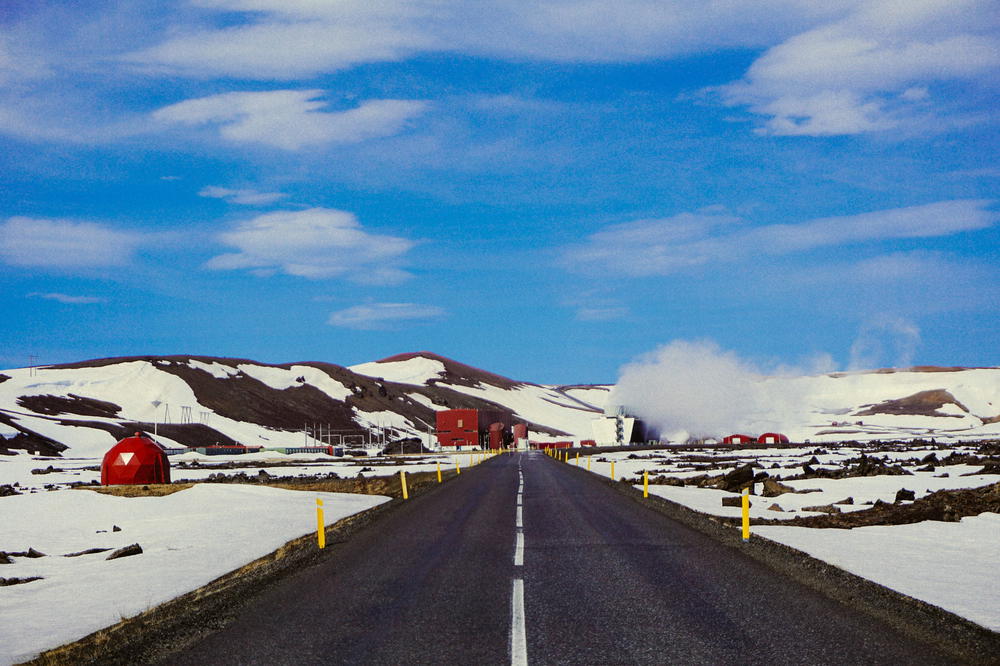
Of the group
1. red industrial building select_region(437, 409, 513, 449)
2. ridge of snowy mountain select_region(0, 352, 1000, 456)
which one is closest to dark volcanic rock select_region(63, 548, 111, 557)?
ridge of snowy mountain select_region(0, 352, 1000, 456)

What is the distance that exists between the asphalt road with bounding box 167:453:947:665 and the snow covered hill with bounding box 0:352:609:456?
8812 centimetres

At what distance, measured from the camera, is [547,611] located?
34.0 feet

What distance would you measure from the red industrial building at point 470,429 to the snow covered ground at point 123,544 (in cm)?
9718

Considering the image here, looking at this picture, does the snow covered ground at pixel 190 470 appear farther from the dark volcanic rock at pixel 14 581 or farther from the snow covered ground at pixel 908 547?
the dark volcanic rock at pixel 14 581

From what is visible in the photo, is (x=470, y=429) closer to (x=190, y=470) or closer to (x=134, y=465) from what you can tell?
(x=190, y=470)

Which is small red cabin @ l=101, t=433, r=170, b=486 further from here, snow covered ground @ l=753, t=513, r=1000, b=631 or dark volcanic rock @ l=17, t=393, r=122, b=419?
dark volcanic rock @ l=17, t=393, r=122, b=419

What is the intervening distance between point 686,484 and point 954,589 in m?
29.3

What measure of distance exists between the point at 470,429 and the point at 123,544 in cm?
11385

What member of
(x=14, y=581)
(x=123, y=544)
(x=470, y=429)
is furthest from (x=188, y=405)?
(x=14, y=581)

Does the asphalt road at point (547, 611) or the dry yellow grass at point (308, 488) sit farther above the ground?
the asphalt road at point (547, 611)

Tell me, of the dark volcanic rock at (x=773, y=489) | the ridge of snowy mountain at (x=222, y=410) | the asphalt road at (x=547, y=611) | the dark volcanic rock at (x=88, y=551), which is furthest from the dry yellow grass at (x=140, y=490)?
the ridge of snowy mountain at (x=222, y=410)

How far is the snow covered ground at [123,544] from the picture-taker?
41.7 ft

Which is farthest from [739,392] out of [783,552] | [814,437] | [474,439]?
[783,552]

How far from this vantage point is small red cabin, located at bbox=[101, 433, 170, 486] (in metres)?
42.4
